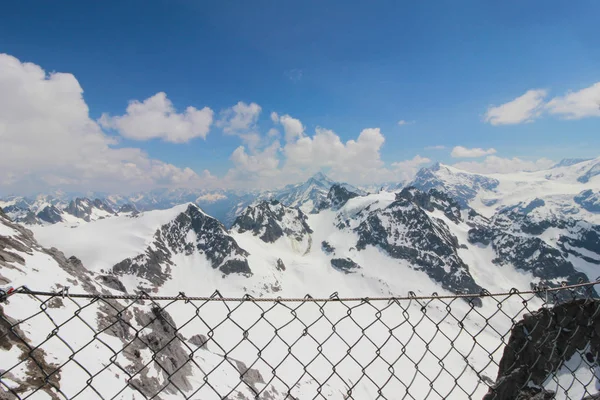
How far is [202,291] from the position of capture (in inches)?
7338

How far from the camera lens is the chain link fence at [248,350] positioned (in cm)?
482

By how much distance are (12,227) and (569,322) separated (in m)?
97.6

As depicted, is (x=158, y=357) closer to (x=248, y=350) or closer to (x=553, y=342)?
(x=553, y=342)

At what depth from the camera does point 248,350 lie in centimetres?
11406

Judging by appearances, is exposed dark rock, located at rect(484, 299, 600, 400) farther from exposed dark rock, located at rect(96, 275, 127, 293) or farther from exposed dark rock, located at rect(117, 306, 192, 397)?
exposed dark rock, located at rect(96, 275, 127, 293)

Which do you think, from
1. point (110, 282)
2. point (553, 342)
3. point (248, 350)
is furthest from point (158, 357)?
point (248, 350)

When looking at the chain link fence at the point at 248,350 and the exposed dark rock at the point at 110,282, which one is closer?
the chain link fence at the point at 248,350

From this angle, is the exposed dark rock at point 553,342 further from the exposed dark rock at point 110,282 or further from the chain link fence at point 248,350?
the exposed dark rock at point 110,282

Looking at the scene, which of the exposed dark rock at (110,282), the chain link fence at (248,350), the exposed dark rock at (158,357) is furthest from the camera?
the exposed dark rock at (110,282)

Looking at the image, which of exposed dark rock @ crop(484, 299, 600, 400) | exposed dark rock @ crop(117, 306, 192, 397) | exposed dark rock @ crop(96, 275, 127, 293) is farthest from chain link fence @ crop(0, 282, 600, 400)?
exposed dark rock @ crop(96, 275, 127, 293)

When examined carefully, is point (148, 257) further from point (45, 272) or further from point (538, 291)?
point (538, 291)

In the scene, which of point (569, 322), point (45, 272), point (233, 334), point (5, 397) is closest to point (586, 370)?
point (569, 322)

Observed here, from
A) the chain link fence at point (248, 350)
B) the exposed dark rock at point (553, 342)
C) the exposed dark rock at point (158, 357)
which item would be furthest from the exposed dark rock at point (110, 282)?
the exposed dark rock at point (553, 342)

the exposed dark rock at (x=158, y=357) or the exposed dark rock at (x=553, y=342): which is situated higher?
→ the exposed dark rock at (x=553, y=342)
